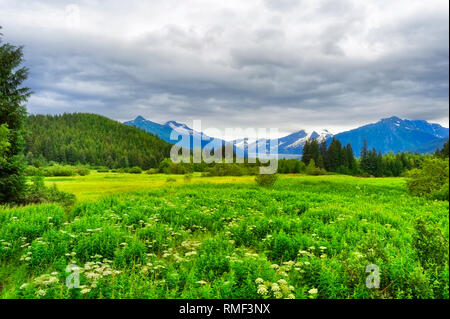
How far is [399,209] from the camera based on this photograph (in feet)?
23.4

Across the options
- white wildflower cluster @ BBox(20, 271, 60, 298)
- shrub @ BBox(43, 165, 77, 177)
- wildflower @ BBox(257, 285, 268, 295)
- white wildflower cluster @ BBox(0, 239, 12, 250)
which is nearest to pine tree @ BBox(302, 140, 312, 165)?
shrub @ BBox(43, 165, 77, 177)

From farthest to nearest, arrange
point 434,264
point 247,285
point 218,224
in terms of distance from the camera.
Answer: point 218,224
point 247,285
point 434,264

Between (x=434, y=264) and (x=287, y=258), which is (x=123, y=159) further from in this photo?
(x=434, y=264)

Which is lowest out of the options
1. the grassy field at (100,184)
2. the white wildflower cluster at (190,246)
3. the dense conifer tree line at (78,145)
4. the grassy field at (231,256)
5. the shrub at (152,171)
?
the white wildflower cluster at (190,246)

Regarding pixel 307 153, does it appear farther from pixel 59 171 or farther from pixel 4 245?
pixel 4 245

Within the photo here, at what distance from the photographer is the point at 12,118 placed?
12.3m

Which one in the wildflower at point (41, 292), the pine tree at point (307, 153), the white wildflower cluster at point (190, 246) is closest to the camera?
the wildflower at point (41, 292)

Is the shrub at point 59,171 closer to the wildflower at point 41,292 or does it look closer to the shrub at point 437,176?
the wildflower at point 41,292

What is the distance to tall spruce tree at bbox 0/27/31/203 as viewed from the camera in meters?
11.6

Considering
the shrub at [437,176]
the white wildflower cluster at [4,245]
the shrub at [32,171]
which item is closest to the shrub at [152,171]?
the shrub at [32,171]

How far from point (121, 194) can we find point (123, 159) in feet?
23.7

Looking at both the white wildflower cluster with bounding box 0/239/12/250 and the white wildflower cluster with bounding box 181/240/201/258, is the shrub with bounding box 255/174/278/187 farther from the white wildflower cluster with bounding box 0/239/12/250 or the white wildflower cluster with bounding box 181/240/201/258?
the white wildflower cluster with bounding box 0/239/12/250

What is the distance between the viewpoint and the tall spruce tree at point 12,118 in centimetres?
1162
